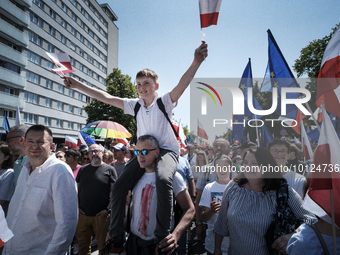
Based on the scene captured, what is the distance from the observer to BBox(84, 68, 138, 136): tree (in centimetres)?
3188

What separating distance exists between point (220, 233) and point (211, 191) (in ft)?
3.39

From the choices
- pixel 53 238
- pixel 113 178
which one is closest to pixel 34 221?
pixel 53 238

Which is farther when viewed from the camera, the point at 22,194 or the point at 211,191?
the point at 211,191

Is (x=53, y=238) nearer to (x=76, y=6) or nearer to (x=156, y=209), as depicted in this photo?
(x=156, y=209)

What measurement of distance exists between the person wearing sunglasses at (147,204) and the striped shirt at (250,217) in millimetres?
478

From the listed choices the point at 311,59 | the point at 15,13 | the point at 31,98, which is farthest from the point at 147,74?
the point at 31,98

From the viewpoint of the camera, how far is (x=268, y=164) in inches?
112

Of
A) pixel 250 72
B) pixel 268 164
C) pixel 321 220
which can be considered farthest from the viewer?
pixel 250 72

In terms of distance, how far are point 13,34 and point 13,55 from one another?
7.48ft

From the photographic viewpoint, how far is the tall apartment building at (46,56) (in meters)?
28.0

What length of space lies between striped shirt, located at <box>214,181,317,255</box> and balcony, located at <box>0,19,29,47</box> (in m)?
31.4

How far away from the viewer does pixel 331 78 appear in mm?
2438

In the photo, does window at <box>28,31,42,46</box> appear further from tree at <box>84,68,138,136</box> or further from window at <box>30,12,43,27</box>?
tree at <box>84,68,138,136</box>

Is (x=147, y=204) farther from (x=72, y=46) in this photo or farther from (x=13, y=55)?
(x=72, y=46)
